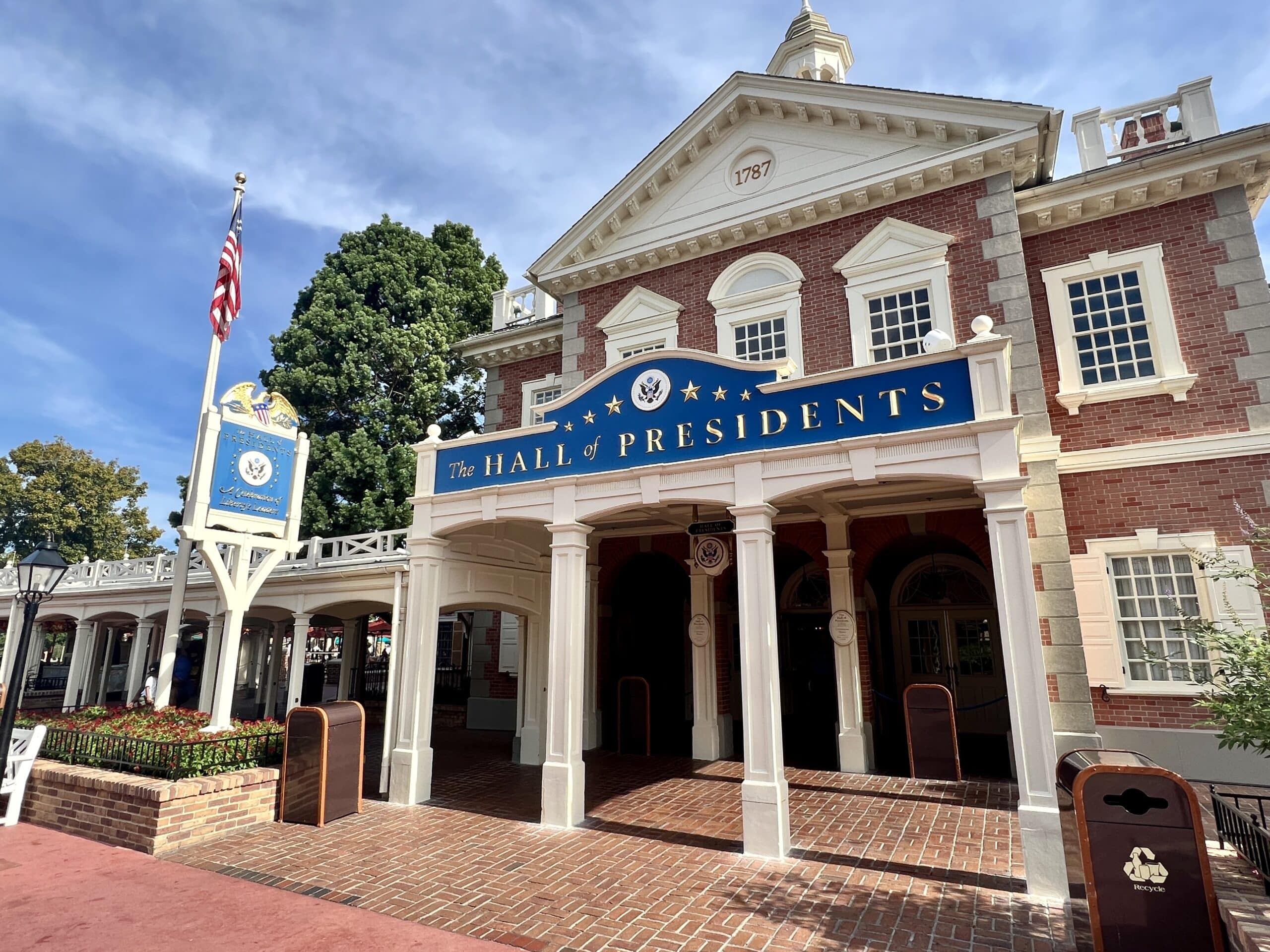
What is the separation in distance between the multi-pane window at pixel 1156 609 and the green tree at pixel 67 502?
4223cm

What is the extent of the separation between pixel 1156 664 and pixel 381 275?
912 inches

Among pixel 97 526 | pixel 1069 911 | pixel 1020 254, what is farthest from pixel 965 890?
pixel 97 526

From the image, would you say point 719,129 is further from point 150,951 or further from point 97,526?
point 97,526

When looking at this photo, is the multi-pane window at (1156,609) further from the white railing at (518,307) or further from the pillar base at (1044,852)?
the white railing at (518,307)

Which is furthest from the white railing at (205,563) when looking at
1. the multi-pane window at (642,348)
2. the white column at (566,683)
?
the multi-pane window at (642,348)

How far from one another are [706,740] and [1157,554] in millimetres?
7797

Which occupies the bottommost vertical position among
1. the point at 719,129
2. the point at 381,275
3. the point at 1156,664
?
the point at 1156,664

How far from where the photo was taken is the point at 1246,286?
10.2m

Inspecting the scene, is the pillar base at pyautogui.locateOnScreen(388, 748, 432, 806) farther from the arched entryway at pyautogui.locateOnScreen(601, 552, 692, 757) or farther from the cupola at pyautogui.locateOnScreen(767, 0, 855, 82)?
the cupola at pyautogui.locateOnScreen(767, 0, 855, 82)

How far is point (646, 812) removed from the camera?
9039 mm

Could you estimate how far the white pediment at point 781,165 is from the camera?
11242mm

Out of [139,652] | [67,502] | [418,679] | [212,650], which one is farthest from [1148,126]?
[67,502]

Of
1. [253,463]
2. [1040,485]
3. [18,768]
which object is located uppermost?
[253,463]

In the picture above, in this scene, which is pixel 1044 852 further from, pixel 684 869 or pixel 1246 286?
pixel 1246 286
